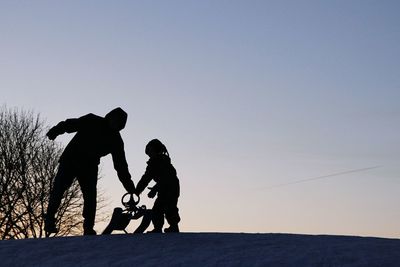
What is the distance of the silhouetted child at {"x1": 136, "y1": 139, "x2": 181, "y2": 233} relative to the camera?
488 inches

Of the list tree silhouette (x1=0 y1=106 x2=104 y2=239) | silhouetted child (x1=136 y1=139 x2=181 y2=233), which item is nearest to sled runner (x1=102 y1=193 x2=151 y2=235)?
silhouetted child (x1=136 y1=139 x2=181 y2=233)

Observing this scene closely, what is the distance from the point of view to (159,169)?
1252 centimetres

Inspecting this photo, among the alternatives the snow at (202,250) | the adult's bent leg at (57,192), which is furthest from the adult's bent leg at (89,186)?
the snow at (202,250)

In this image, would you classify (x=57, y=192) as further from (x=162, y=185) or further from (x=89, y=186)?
(x=162, y=185)

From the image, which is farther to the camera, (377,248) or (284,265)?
(377,248)

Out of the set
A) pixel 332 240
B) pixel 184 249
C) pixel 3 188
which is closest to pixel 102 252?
pixel 184 249

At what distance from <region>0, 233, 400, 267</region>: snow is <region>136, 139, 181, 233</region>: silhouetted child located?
795mm

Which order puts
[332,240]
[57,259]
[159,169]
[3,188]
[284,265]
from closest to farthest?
1. [284,265]
2. [57,259]
3. [332,240]
4. [159,169]
5. [3,188]

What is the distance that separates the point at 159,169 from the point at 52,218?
1.81m

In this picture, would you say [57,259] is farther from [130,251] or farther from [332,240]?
[332,240]

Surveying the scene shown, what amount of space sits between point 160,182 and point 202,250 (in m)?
2.51

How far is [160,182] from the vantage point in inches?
492

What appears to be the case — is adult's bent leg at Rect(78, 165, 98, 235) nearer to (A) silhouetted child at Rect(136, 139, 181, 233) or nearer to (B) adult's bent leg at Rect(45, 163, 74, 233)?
(B) adult's bent leg at Rect(45, 163, 74, 233)

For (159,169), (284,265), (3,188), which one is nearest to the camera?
(284,265)
